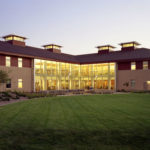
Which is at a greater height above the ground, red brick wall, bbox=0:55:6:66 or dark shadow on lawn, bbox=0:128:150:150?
red brick wall, bbox=0:55:6:66

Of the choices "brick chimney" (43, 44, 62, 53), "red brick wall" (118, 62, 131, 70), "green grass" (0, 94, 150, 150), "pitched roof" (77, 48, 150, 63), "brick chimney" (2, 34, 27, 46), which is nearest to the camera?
"green grass" (0, 94, 150, 150)

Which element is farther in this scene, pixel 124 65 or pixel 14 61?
pixel 124 65

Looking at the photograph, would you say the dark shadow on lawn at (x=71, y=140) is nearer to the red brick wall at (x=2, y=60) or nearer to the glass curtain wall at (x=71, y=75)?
the red brick wall at (x=2, y=60)

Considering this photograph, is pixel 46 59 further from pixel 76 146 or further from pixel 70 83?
pixel 76 146

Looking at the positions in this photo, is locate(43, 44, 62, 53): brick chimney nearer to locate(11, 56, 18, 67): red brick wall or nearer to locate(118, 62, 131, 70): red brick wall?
locate(11, 56, 18, 67): red brick wall

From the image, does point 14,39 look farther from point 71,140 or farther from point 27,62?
point 71,140

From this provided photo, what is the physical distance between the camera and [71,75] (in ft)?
140

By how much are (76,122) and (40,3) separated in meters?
20.3

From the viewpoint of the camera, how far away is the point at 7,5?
27.8 meters

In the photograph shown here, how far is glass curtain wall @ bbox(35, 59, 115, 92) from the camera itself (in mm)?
35000

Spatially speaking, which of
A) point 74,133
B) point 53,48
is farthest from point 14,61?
point 74,133

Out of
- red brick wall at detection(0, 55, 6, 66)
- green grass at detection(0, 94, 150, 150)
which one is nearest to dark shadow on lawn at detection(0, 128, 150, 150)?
green grass at detection(0, 94, 150, 150)

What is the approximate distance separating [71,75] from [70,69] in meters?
1.47

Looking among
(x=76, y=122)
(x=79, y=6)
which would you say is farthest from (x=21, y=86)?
(x=76, y=122)
